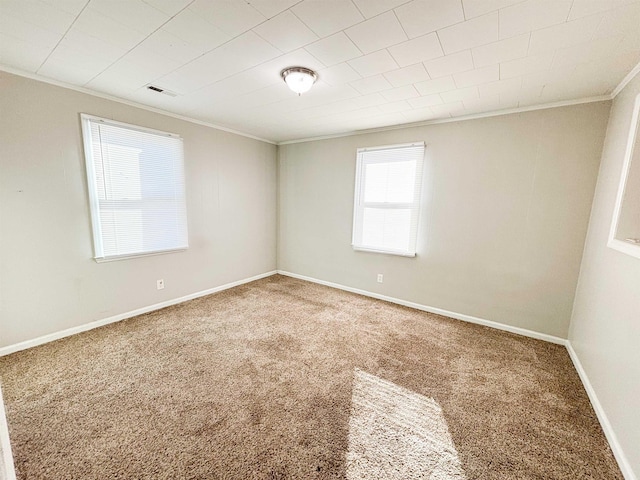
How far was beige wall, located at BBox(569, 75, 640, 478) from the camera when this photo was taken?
1.39 meters

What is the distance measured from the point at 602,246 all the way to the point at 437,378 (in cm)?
170

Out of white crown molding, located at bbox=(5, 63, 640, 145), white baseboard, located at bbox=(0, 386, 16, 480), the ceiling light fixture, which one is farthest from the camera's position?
white crown molding, located at bbox=(5, 63, 640, 145)

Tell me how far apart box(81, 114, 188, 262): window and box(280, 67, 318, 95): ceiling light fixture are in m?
1.96

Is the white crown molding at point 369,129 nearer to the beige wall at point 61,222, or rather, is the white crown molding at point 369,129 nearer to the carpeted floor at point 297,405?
the beige wall at point 61,222

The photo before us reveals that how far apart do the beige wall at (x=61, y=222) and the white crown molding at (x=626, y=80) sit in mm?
4181

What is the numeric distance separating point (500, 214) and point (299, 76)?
2.53 meters

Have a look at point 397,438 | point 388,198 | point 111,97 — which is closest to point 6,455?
point 397,438

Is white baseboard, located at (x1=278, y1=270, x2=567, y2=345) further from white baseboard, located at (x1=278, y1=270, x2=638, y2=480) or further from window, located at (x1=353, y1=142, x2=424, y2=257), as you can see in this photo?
window, located at (x1=353, y1=142, x2=424, y2=257)

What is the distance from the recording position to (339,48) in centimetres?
168

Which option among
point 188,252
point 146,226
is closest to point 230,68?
point 146,226

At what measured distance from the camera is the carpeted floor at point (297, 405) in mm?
1335

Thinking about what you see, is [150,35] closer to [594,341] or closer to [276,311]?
[276,311]

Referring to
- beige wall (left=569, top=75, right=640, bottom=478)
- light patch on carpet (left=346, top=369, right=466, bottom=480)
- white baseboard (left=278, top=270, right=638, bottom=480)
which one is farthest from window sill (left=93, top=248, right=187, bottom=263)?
beige wall (left=569, top=75, right=640, bottom=478)

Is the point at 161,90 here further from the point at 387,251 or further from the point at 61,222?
the point at 387,251
